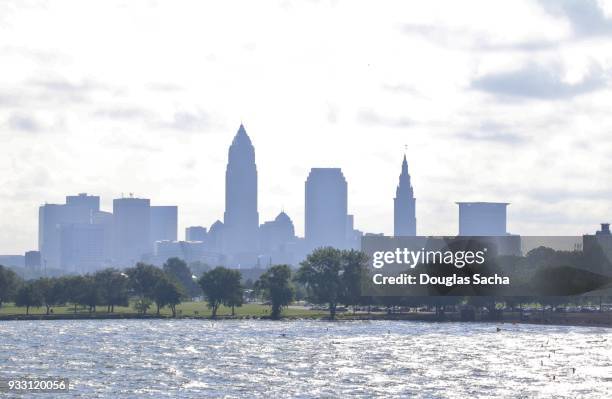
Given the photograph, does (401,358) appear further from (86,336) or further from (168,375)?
(86,336)

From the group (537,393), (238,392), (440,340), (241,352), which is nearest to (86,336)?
(241,352)

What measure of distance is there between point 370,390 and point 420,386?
20.9ft

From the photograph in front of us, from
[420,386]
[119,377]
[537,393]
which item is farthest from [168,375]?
[537,393]

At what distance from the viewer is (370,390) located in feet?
394

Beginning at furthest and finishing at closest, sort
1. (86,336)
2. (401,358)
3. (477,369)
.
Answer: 1. (86,336)
2. (401,358)
3. (477,369)

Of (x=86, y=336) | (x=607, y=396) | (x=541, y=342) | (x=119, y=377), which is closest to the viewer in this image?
(x=607, y=396)

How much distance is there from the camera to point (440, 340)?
188m

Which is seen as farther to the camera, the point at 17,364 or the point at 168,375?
the point at 17,364

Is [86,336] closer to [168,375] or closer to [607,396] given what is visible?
[168,375]

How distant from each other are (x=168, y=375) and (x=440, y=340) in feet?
212

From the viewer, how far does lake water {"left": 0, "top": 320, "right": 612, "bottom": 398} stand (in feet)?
398

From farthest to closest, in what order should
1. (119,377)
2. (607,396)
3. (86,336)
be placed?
(86,336) → (119,377) → (607,396)

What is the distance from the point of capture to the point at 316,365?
144875mm

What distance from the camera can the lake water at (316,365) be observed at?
121312 mm
